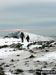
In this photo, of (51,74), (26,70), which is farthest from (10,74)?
(51,74)

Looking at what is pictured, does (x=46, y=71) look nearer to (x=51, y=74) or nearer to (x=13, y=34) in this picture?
(x=51, y=74)

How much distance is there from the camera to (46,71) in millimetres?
11156

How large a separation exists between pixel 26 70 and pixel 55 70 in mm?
1734

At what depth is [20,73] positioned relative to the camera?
11.5 metres

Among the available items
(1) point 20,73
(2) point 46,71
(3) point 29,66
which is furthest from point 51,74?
(3) point 29,66

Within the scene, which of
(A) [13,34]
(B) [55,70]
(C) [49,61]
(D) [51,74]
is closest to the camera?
(D) [51,74]

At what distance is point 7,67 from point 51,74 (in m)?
3.61

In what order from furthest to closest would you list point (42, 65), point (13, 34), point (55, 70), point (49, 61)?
1. point (13, 34)
2. point (49, 61)
3. point (42, 65)
4. point (55, 70)

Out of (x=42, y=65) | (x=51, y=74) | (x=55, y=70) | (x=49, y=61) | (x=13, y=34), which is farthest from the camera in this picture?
(x=13, y=34)

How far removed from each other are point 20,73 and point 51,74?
5.90 ft

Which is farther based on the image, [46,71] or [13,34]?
[13,34]

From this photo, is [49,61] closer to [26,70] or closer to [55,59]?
[55,59]

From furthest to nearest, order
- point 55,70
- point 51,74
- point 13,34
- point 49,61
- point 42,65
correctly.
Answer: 1. point 13,34
2. point 49,61
3. point 42,65
4. point 55,70
5. point 51,74

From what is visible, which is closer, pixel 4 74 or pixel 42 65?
pixel 4 74
